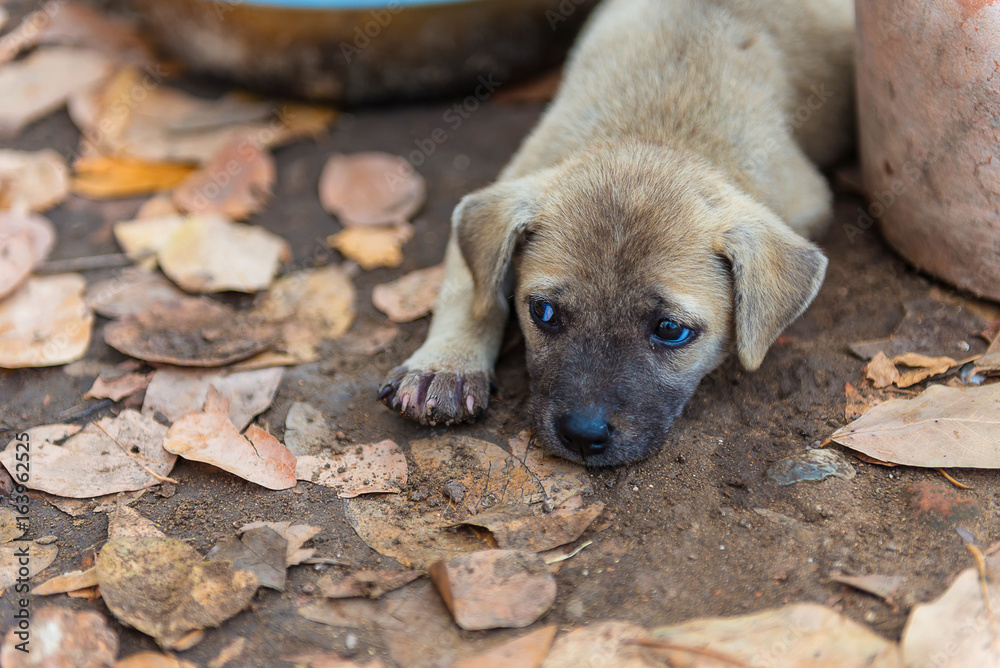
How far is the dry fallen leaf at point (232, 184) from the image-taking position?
5633 mm

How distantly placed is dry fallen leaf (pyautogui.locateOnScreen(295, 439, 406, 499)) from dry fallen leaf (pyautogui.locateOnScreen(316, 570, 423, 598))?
483 mm

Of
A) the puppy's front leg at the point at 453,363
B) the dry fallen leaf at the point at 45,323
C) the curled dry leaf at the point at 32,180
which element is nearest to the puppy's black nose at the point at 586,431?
the puppy's front leg at the point at 453,363

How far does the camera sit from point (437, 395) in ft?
13.0

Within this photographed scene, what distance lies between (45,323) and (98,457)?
1.20m

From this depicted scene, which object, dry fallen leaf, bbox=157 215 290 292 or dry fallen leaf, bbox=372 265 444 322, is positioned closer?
→ dry fallen leaf, bbox=372 265 444 322

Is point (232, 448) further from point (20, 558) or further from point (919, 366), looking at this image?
point (919, 366)

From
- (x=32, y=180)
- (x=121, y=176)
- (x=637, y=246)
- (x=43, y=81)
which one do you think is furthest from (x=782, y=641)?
(x=43, y=81)

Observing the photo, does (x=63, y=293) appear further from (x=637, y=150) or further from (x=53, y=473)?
(x=637, y=150)

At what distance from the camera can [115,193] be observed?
5828 mm

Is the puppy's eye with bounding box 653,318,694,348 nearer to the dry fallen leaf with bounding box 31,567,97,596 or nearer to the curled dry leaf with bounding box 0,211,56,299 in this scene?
the dry fallen leaf with bounding box 31,567,97,596

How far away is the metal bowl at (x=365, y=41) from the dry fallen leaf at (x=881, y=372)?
363cm

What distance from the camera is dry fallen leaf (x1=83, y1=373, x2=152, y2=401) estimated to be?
4.20 metres

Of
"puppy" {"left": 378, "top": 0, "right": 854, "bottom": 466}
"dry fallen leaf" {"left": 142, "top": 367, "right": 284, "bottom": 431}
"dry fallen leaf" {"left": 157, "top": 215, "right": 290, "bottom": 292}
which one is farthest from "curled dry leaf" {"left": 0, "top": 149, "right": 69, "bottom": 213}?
"puppy" {"left": 378, "top": 0, "right": 854, "bottom": 466}

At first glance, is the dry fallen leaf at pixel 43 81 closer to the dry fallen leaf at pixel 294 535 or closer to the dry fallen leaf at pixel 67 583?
the dry fallen leaf at pixel 67 583
